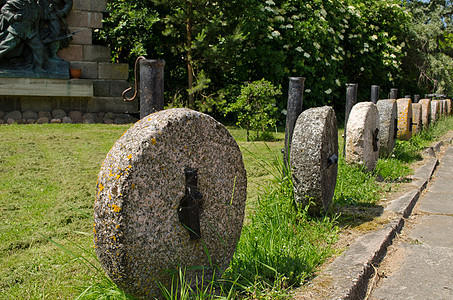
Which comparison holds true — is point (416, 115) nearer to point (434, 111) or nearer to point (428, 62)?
point (434, 111)

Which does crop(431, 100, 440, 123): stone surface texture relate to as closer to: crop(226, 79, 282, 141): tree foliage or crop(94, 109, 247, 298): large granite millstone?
crop(226, 79, 282, 141): tree foliage

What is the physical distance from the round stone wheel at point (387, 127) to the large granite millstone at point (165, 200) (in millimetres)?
3790

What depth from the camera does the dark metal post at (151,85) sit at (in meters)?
2.20

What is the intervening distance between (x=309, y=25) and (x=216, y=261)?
9.51m

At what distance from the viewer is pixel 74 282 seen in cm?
255

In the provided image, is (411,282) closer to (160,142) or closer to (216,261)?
(216,261)

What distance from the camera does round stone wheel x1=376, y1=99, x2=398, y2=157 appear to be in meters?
5.62

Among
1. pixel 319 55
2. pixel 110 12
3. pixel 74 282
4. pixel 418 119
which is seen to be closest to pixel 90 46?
pixel 110 12

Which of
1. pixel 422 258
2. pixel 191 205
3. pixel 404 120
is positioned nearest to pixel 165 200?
pixel 191 205

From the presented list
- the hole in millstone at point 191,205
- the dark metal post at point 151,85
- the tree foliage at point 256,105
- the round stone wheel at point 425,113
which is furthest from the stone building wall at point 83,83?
the hole in millstone at point 191,205

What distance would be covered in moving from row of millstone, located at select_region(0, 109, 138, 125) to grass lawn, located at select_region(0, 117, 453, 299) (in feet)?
5.75

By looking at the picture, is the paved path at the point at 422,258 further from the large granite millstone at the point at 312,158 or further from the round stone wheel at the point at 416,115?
the round stone wheel at the point at 416,115

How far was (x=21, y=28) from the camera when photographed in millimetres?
8500

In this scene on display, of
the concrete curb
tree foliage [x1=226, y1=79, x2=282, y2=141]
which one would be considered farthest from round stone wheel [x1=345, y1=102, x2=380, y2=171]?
tree foliage [x1=226, y1=79, x2=282, y2=141]
